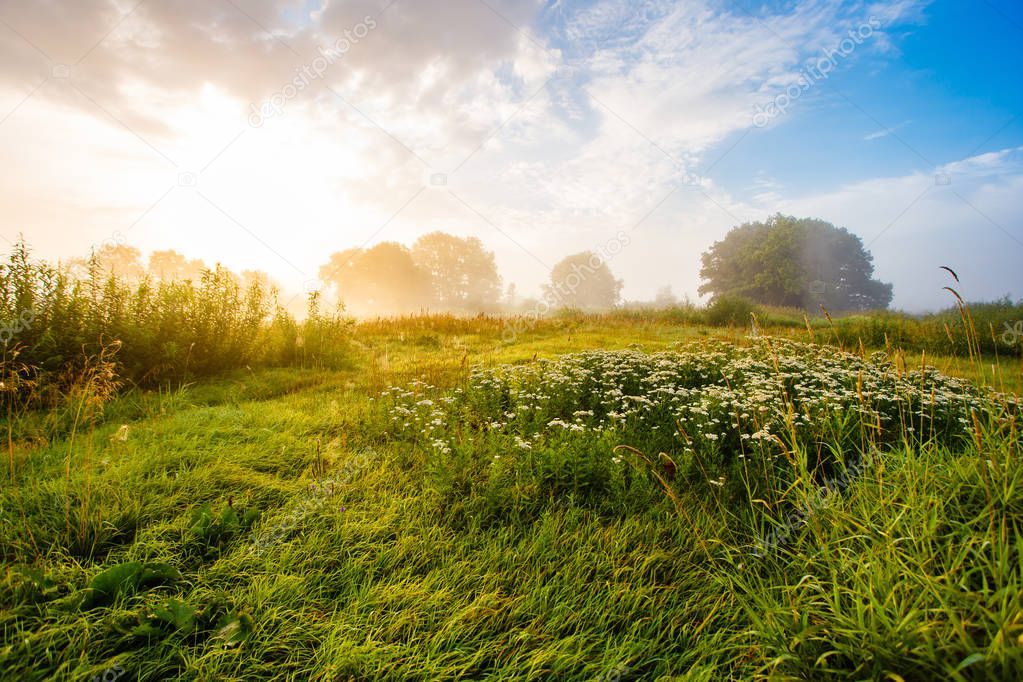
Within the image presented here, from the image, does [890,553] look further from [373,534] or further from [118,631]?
[118,631]

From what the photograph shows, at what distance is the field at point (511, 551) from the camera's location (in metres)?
1.85

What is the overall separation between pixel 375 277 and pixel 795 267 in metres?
50.8

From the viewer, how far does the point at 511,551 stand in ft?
9.44

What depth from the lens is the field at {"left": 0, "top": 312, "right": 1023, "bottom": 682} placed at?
6.08 ft

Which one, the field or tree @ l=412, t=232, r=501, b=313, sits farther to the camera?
tree @ l=412, t=232, r=501, b=313

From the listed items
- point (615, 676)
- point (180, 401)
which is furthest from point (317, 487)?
point (180, 401)

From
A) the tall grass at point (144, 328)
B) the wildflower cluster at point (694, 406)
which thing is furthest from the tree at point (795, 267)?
the tall grass at point (144, 328)

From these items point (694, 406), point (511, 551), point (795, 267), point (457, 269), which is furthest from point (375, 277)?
point (511, 551)

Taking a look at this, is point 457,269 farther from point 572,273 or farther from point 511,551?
point 511,551

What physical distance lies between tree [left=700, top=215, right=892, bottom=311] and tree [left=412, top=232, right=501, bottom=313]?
112 ft

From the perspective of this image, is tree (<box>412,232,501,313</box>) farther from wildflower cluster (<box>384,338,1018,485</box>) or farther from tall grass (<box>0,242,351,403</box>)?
wildflower cluster (<box>384,338,1018,485</box>)

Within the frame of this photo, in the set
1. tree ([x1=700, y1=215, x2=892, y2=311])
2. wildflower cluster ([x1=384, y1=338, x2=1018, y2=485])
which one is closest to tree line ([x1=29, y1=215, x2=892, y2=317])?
tree ([x1=700, y1=215, x2=892, y2=311])

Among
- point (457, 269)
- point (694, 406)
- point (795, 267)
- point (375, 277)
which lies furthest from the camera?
point (457, 269)

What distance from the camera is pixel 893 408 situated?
185 inches
